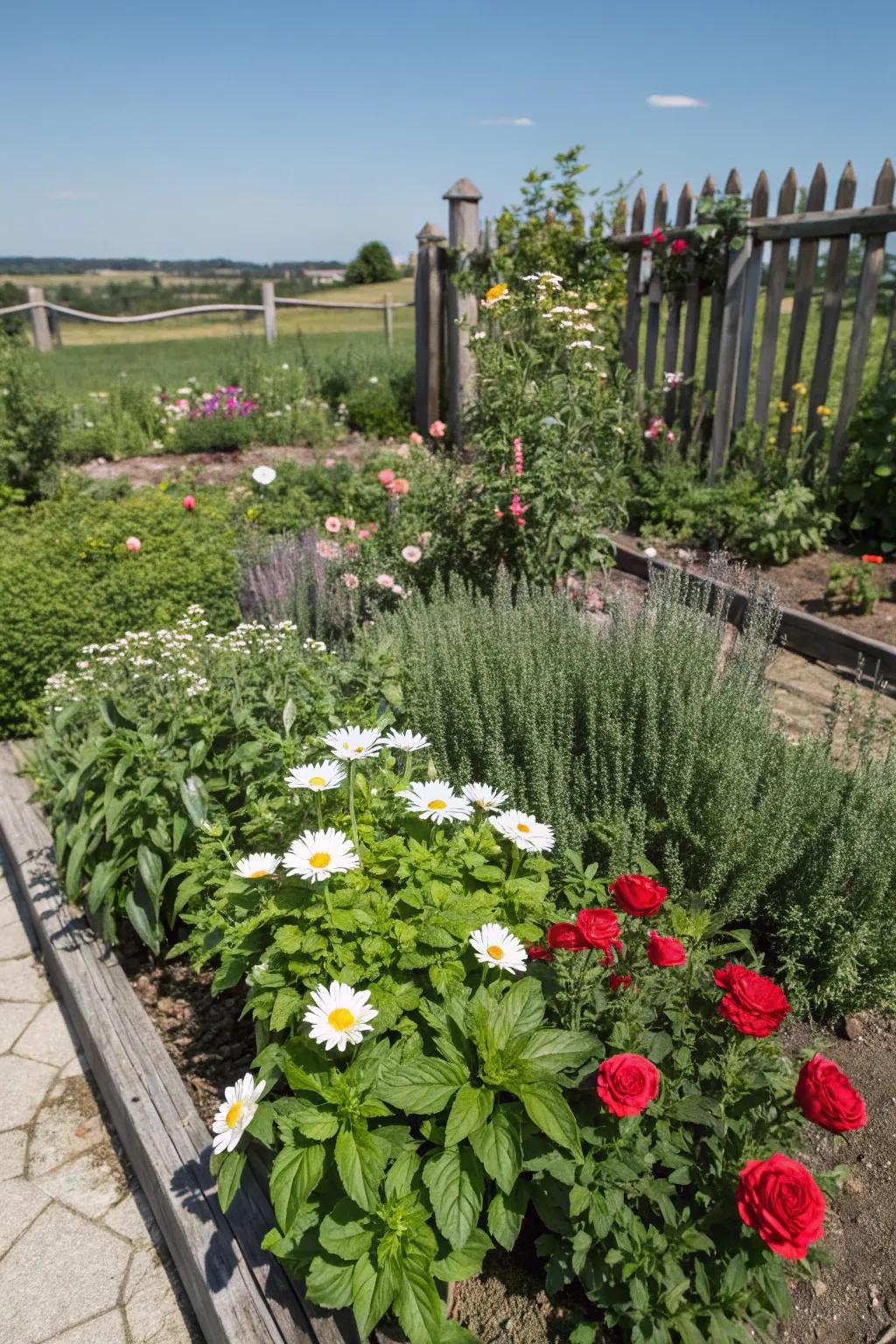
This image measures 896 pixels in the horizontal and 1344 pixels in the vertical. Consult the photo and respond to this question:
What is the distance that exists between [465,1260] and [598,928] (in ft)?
1.91

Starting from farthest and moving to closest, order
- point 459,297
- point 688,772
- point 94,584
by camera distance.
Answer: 1. point 459,297
2. point 94,584
3. point 688,772

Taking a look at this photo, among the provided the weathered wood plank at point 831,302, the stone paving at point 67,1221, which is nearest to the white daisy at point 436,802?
the stone paving at point 67,1221

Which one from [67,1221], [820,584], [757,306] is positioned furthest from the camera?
[757,306]

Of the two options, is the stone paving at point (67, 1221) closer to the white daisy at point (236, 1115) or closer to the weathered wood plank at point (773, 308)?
the white daisy at point (236, 1115)

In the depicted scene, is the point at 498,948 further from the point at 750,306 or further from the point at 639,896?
the point at 750,306

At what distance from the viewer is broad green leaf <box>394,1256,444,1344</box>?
4.53ft

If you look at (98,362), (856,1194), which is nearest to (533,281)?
(856,1194)

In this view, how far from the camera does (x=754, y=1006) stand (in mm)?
1455

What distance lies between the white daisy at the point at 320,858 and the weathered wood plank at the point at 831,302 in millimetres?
4645

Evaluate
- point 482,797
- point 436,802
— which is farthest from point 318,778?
point 482,797

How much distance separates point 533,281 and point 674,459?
193 cm

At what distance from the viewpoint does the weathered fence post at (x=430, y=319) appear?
8.01 m

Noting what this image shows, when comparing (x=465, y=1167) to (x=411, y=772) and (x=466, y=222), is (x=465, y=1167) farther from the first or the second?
(x=466, y=222)

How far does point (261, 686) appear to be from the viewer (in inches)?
120
